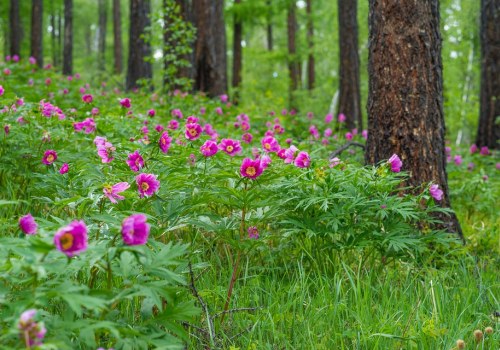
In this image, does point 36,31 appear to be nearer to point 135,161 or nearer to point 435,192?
point 135,161

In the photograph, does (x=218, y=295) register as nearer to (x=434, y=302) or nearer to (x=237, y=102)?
(x=434, y=302)

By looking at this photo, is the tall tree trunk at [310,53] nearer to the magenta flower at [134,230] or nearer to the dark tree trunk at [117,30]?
the dark tree trunk at [117,30]

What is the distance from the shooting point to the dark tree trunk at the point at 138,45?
12.4 meters

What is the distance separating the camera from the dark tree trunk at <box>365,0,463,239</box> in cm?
385

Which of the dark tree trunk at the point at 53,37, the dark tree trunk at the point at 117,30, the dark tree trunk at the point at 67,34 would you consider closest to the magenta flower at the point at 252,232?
the dark tree trunk at the point at 67,34

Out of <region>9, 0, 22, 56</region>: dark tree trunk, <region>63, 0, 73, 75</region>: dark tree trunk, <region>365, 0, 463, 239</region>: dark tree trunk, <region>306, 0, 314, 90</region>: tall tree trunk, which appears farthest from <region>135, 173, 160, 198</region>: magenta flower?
<region>306, 0, 314, 90</region>: tall tree trunk

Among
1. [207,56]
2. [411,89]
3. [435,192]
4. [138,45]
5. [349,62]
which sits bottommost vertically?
[435,192]

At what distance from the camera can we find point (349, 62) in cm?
1084

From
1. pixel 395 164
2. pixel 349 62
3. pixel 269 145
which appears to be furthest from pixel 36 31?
pixel 395 164

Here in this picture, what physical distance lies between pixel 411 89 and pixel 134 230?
9.13 feet

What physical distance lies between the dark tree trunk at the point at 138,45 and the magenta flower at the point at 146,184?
409 inches

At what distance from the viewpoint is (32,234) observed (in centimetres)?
195

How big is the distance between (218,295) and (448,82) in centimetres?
2333

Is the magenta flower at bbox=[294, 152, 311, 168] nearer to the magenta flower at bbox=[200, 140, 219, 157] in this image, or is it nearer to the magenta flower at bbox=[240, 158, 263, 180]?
the magenta flower at bbox=[200, 140, 219, 157]
